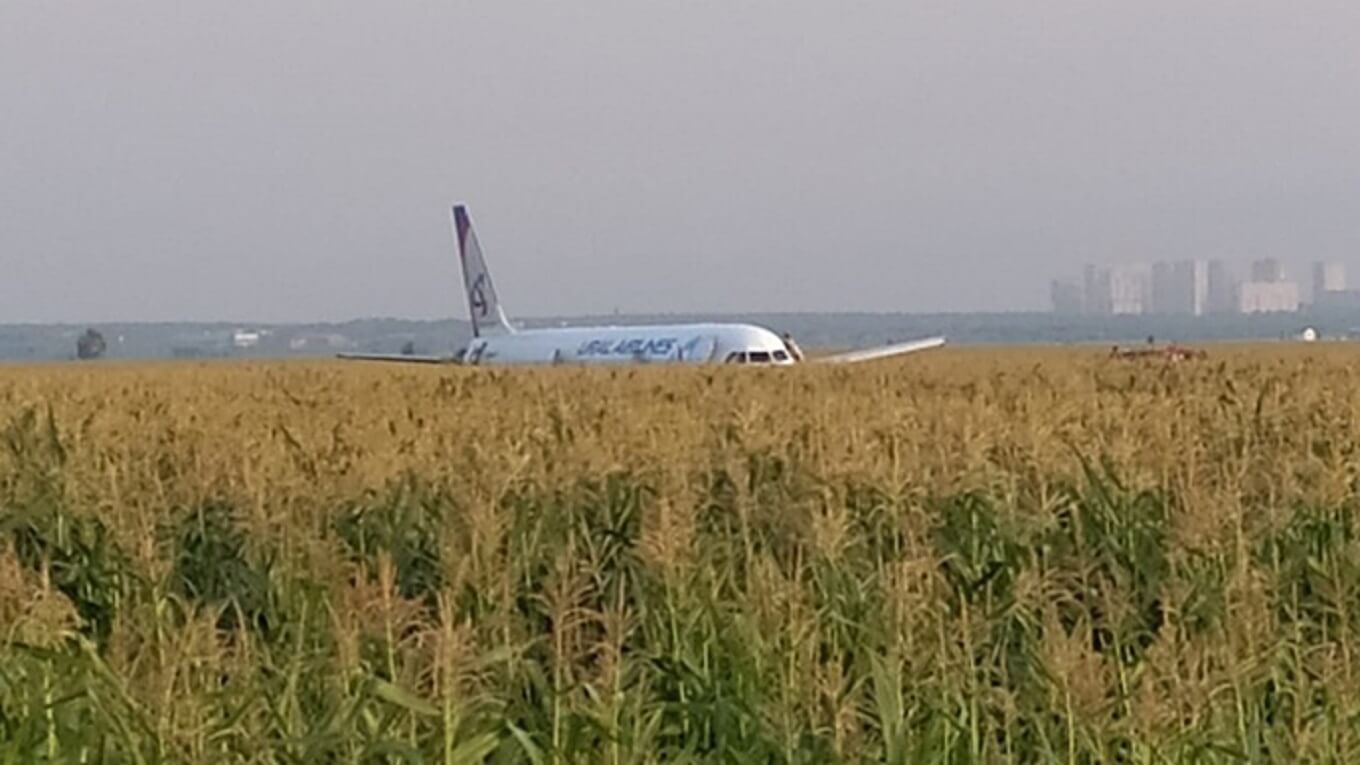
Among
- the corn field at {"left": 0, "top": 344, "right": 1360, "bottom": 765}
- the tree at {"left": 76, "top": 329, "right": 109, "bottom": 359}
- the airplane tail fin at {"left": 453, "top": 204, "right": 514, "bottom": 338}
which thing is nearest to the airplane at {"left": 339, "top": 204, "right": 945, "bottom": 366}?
the airplane tail fin at {"left": 453, "top": 204, "right": 514, "bottom": 338}

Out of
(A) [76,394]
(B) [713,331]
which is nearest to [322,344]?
(B) [713,331]

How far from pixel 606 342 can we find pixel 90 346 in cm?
8144

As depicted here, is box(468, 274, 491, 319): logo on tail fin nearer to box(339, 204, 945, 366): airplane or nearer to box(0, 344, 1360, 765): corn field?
box(339, 204, 945, 366): airplane

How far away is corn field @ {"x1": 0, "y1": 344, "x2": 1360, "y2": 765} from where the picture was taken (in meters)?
4.94

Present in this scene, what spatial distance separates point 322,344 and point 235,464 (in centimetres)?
16221

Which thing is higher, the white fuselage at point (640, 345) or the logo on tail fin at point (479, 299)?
the logo on tail fin at point (479, 299)

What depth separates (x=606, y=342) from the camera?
55.5 meters

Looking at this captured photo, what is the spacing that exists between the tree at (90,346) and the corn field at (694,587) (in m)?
117

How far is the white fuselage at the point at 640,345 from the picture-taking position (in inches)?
1794

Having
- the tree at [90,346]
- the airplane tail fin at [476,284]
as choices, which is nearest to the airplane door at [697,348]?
the airplane tail fin at [476,284]

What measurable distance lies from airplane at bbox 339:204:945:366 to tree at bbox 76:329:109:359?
182ft

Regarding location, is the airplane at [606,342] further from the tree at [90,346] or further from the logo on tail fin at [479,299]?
the tree at [90,346]

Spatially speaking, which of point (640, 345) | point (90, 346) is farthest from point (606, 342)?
point (90, 346)

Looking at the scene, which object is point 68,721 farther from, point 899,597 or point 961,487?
point 961,487
